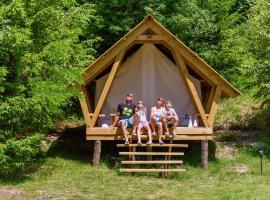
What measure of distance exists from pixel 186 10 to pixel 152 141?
6.50 metres

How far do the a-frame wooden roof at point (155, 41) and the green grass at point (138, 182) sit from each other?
7.48 ft

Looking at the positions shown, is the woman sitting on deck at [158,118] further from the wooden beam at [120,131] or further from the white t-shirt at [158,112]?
the wooden beam at [120,131]

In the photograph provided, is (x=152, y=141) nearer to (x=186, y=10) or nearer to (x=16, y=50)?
(x=16, y=50)

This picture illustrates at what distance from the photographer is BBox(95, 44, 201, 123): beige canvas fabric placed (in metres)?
15.7

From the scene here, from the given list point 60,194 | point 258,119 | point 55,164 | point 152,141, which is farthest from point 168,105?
point 258,119

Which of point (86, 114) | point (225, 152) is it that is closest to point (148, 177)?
point (86, 114)

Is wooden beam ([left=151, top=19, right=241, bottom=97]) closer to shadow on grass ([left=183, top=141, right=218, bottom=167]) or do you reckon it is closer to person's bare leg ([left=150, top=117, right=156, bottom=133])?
person's bare leg ([left=150, top=117, right=156, bottom=133])

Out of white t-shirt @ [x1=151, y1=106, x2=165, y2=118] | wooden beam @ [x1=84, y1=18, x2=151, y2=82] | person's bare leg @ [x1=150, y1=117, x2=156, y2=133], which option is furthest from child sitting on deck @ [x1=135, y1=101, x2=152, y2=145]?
wooden beam @ [x1=84, y1=18, x2=151, y2=82]

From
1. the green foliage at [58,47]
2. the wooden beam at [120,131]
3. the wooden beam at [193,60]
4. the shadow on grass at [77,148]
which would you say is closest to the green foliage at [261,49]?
the green foliage at [58,47]

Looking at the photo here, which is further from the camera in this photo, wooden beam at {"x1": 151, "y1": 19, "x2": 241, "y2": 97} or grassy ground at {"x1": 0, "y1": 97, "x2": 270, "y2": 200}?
wooden beam at {"x1": 151, "y1": 19, "x2": 241, "y2": 97}

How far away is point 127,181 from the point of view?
1238 centimetres

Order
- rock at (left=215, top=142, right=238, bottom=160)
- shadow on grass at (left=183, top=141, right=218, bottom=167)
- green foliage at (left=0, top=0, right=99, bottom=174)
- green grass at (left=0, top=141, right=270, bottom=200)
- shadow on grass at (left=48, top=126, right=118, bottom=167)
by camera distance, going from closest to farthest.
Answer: green grass at (left=0, top=141, right=270, bottom=200) → green foliage at (left=0, top=0, right=99, bottom=174) → shadow on grass at (left=183, top=141, right=218, bottom=167) → shadow on grass at (left=48, top=126, right=118, bottom=167) → rock at (left=215, top=142, right=238, bottom=160)

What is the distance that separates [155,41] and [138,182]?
4141mm

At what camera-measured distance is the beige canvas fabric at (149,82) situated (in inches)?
617
